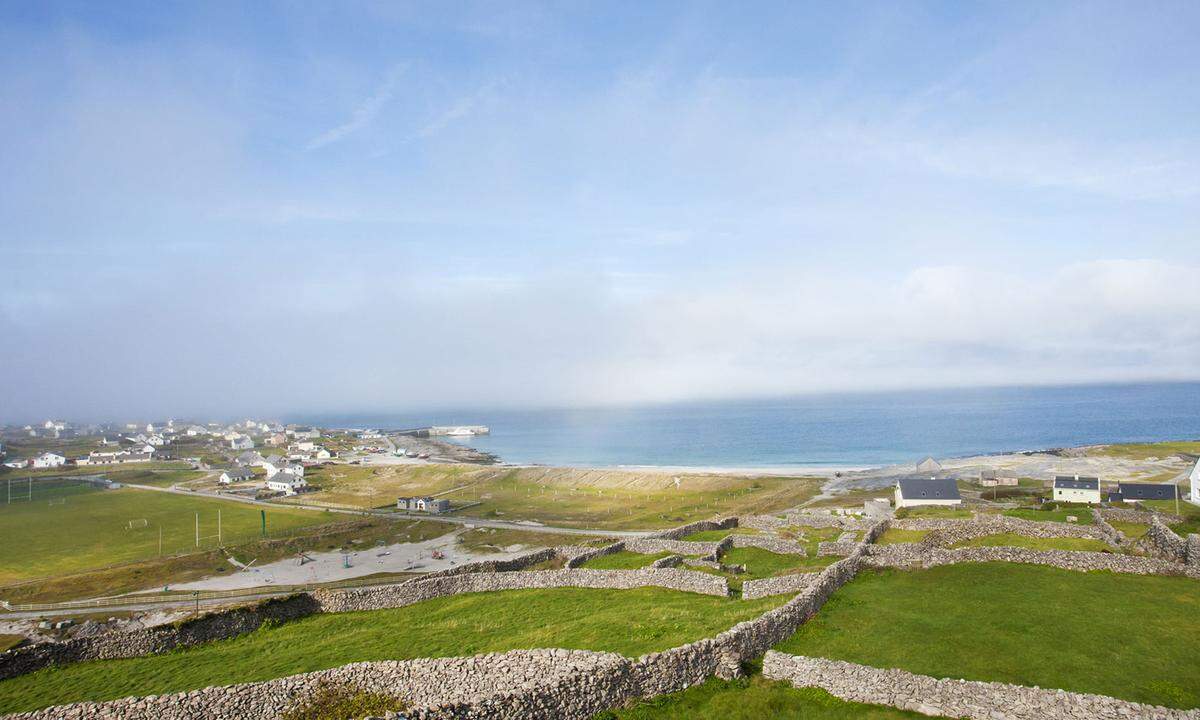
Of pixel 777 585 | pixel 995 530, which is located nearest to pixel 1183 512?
pixel 995 530

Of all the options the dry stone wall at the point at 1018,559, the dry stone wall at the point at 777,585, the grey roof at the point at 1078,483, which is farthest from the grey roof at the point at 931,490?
the dry stone wall at the point at 777,585

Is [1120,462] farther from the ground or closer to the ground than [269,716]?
closer to the ground

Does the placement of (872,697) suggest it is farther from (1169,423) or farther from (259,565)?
(1169,423)

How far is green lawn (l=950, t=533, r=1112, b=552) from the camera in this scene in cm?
3089

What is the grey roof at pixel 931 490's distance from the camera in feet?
174

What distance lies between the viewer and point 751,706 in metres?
15.0

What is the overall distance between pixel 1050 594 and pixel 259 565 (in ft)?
199

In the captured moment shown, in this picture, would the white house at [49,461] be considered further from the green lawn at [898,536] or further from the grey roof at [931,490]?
the green lawn at [898,536]

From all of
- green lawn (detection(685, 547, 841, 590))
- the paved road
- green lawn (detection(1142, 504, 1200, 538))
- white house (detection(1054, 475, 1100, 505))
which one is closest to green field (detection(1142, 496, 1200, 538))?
green lawn (detection(1142, 504, 1200, 538))

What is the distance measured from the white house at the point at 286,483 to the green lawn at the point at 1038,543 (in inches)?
3946

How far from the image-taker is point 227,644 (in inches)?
948

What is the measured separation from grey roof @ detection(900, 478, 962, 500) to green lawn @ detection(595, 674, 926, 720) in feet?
146

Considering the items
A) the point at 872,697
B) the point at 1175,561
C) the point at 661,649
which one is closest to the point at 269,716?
the point at 661,649

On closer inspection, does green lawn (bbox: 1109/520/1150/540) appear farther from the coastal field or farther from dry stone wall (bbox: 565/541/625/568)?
the coastal field
